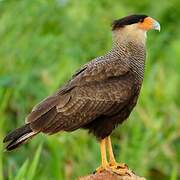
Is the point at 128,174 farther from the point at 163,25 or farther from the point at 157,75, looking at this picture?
the point at 163,25

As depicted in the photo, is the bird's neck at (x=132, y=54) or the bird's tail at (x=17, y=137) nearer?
the bird's tail at (x=17, y=137)

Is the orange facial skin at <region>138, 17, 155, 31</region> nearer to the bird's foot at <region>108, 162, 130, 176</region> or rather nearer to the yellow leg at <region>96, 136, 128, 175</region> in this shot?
the yellow leg at <region>96, 136, 128, 175</region>

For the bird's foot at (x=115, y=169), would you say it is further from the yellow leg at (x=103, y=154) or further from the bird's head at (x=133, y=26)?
the bird's head at (x=133, y=26)

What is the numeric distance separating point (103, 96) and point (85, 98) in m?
0.18

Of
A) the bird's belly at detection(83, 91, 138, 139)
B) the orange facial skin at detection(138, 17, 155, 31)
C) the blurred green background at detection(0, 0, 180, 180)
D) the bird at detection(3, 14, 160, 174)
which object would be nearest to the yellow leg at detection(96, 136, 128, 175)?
the bird at detection(3, 14, 160, 174)

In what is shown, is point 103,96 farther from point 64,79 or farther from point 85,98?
point 64,79

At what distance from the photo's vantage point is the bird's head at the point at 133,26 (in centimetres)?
988

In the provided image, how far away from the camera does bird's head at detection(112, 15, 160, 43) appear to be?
9883mm

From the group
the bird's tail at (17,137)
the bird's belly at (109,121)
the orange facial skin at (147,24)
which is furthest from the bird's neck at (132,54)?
the bird's tail at (17,137)

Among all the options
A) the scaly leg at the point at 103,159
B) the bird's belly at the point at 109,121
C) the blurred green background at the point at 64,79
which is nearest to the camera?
the scaly leg at the point at 103,159

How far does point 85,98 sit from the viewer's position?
31.7 feet

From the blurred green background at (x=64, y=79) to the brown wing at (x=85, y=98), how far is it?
7.57ft

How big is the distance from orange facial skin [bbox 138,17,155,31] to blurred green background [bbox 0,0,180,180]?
2.34m

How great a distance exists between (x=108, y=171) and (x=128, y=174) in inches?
7.2
